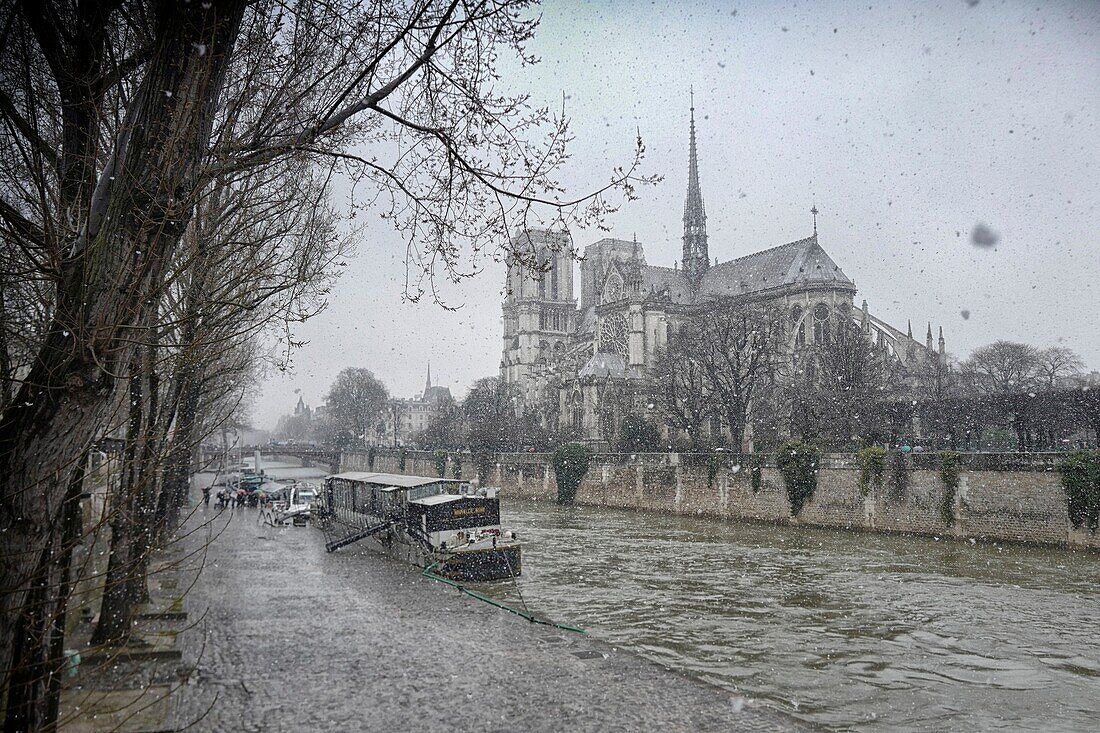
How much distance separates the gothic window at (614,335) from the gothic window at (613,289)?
2394 mm

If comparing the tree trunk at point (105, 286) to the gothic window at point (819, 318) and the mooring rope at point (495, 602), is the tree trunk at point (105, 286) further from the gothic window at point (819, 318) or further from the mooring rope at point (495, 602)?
the gothic window at point (819, 318)

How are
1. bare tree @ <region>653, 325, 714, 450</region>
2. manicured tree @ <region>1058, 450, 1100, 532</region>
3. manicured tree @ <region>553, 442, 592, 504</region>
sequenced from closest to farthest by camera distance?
1. manicured tree @ <region>1058, 450, 1100, 532</region>
2. manicured tree @ <region>553, 442, 592, 504</region>
3. bare tree @ <region>653, 325, 714, 450</region>

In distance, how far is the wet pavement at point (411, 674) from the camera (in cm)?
895

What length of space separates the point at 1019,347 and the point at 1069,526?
47244 millimetres

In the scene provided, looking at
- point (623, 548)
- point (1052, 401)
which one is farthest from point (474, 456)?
point (1052, 401)

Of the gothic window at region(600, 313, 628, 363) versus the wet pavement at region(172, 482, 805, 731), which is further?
the gothic window at region(600, 313, 628, 363)

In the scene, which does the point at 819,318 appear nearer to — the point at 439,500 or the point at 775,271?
the point at 775,271

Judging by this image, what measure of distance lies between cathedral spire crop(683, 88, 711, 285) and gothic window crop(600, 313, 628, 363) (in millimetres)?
9684

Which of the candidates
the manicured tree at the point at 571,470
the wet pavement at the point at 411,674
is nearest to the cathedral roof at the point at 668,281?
the manicured tree at the point at 571,470

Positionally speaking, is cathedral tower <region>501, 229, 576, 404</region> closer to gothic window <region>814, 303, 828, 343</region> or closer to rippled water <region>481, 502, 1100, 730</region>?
gothic window <region>814, 303, 828, 343</region>

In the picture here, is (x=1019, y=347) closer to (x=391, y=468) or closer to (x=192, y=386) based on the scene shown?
(x=391, y=468)

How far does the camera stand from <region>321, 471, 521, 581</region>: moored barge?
19.5m

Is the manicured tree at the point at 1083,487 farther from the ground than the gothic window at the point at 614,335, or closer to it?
closer to it

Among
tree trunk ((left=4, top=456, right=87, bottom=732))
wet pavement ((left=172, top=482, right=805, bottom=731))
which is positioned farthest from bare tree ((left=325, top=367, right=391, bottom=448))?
tree trunk ((left=4, top=456, right=87, bottom=732))
